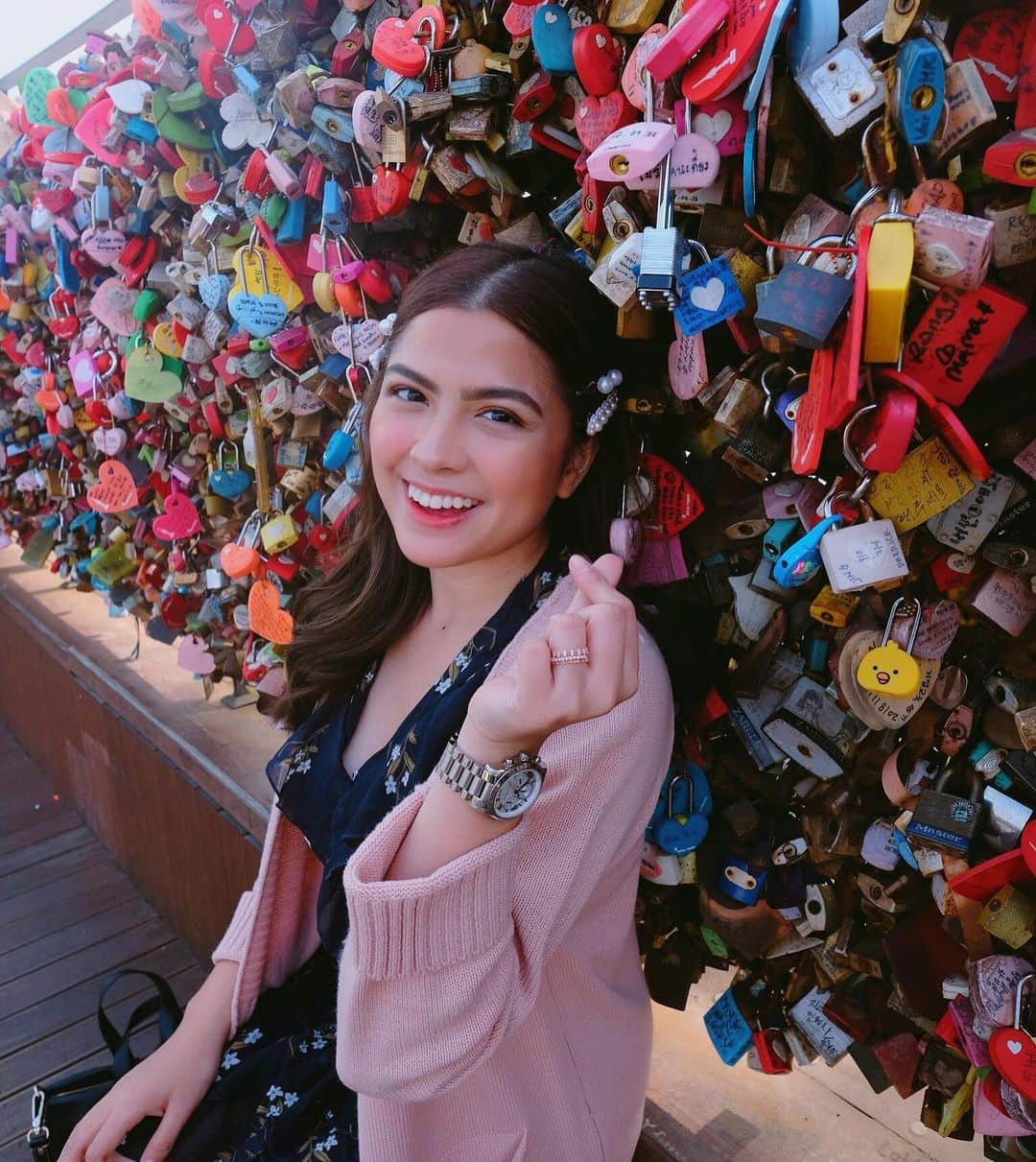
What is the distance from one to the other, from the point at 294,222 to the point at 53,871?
2180 mm

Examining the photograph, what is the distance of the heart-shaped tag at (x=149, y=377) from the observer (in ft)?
5.79

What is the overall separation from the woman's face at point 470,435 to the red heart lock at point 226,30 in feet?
2.49

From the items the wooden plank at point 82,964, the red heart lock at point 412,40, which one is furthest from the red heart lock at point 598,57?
the wooden plank at point 82,964

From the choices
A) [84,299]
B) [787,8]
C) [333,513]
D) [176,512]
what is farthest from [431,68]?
[84,299]

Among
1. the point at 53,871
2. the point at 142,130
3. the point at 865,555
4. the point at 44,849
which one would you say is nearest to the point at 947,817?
the point at 865,555

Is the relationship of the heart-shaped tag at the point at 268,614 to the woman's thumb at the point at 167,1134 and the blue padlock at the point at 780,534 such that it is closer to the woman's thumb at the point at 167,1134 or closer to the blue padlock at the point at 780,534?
the woman's thumb at the point at 167,1134

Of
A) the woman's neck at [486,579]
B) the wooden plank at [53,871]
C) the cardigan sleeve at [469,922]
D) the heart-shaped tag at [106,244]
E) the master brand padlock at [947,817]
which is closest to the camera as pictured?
the cardigan sleeve at [469,922]

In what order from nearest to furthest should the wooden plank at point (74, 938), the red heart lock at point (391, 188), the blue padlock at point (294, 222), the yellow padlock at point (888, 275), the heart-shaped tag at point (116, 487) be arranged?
the yellow padlock at point (888, 275) → the red heart lock at point (391, 188) → the blue padlock at point (294, 222) → the heart-shaped tag at point (116, 487) → the wooden plank at point (74, 938)

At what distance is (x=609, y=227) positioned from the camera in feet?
2.84

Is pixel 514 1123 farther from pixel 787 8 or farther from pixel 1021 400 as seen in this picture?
pixel 787 8

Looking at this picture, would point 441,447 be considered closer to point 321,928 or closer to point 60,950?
point 321,928

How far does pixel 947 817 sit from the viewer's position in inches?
31.5

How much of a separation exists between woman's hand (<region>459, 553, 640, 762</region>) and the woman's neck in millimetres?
340

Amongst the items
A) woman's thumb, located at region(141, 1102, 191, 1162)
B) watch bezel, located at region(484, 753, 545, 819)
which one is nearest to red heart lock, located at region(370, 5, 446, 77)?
watch bezel, located at region(484, 753, 545, 819)
